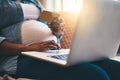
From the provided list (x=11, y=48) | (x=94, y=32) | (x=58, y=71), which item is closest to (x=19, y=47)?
(x=11, y=48)

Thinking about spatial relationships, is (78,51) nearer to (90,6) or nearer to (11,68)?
(90,6)

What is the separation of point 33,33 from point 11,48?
146 millimetres

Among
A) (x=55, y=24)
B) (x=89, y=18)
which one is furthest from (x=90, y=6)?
(x=55, y=24)

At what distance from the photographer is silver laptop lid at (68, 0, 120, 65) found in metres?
0.77

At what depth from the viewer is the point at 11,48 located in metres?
1.13

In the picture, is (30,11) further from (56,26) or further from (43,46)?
(43,46)

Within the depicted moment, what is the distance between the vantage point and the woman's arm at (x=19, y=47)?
108 cm

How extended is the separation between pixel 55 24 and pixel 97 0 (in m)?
0.56

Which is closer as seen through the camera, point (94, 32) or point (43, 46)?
point (94, 32)

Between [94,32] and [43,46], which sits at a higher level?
[94,32]

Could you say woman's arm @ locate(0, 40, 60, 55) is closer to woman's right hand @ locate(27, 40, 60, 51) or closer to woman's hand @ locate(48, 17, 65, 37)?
woman's right hand @ locate(27, 40, 60, 51)

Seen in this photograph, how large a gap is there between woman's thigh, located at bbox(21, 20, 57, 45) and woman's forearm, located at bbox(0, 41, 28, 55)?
7 cm

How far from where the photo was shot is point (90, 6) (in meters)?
0.77

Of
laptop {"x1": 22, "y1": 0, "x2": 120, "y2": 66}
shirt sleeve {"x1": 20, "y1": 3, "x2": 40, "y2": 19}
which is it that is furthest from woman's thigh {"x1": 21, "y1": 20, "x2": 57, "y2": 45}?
laptop {"x1": 22, "y1": 0, "x2": 120, "y2": 66}
